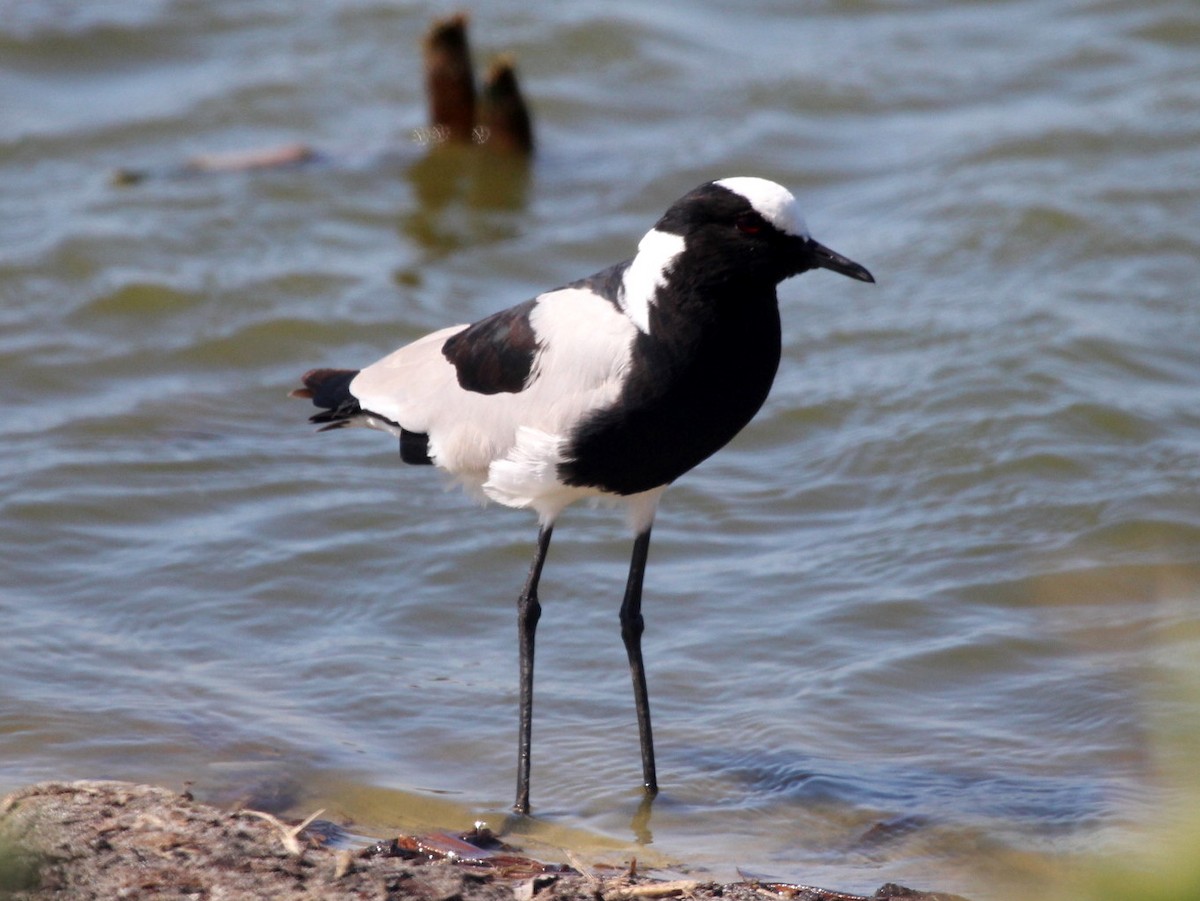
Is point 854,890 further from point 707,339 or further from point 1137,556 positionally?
point 1137,556

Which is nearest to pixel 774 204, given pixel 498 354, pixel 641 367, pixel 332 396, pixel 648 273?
pixel 648 273

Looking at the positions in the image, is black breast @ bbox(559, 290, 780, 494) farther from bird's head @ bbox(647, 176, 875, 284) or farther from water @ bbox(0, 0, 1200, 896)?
water @ bbox(0, 0, 1200, 896)

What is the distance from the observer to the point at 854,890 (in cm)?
497

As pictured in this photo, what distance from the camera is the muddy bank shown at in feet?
13.9

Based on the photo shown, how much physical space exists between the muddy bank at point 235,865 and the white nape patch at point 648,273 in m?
1.65

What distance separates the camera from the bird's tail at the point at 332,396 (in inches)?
247

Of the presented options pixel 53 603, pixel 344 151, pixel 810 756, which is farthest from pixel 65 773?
pixel 344 151

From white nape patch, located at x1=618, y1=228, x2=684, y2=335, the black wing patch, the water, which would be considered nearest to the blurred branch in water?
the water

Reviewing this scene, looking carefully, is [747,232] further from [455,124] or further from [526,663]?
[455,124]

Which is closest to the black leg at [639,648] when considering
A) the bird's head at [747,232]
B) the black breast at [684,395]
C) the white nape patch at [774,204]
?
the black breast at [684,395]

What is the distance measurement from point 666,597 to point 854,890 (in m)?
2.35

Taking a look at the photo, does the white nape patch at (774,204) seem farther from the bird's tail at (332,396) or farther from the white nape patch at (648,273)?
the bird's tail at (332,396)

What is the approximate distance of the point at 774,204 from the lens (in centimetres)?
504

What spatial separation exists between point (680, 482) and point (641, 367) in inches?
123
